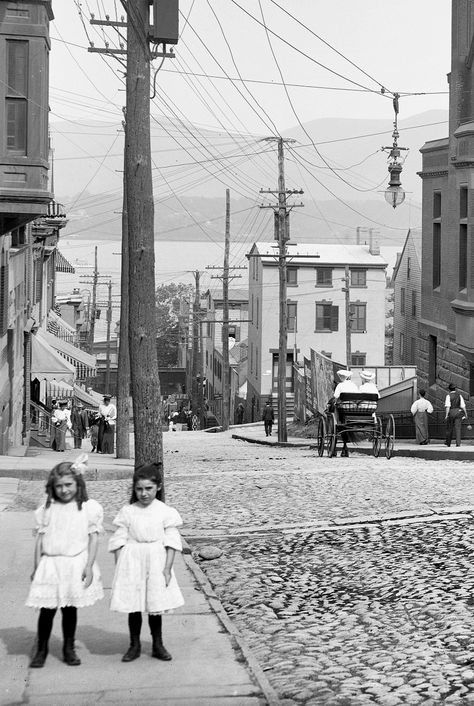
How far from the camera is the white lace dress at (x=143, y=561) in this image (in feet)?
28.1

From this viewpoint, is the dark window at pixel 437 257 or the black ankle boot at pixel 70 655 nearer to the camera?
the black ankle boot at pixel 70 655

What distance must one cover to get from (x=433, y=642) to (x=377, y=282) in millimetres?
70234

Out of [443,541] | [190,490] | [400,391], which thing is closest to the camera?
[443,541]

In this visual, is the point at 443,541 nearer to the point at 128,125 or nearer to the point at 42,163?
the point at 128,125

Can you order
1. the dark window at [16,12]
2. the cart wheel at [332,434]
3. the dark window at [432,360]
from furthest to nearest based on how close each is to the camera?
the dark window at [432,360] → the cart wheel at [332,434] → the dark window at [16,12]

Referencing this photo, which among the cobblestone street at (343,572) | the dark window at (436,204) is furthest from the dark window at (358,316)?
the cobblestone street at (343,572)

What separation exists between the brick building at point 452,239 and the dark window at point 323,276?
119 feet

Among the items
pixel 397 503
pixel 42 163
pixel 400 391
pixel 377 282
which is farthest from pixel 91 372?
pixel 397 503

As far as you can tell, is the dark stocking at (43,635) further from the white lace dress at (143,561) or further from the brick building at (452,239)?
the brick building at (452,239)

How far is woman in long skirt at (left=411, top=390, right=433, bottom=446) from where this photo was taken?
29.7 metres

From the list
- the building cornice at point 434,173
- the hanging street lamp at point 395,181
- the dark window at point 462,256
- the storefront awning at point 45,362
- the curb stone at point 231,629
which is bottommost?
the curb stone at point 231,629

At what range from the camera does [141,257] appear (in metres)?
14.9

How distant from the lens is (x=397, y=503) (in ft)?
55.4

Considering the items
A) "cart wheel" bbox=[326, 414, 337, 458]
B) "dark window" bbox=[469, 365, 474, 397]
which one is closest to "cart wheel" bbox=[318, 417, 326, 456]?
"cart wheel" bbox=[326, 414, 337, 458]
